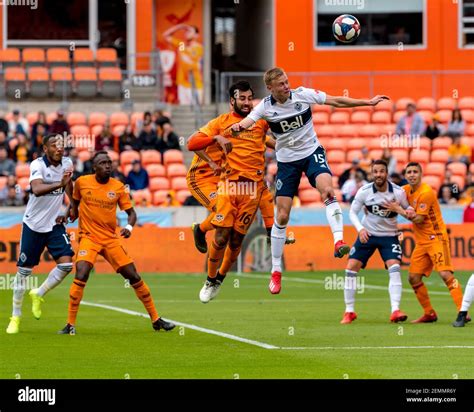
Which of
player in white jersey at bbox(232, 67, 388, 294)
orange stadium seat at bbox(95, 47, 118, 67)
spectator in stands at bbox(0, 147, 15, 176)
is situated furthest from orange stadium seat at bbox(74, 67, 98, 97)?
player in white jersey at bbox(232, 67, 388, 294)

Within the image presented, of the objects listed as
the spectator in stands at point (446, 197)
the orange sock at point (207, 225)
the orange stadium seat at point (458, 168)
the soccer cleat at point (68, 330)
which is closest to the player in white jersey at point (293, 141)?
the orange sock at point (207, 225)

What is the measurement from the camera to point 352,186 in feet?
108

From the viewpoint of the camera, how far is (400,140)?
36.2m

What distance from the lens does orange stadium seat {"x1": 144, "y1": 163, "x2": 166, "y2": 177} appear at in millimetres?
34844

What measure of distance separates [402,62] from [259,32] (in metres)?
4.33

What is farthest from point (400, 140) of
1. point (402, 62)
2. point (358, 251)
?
point (358, 251)

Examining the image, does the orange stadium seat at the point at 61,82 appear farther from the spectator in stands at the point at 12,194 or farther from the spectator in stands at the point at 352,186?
the spectator in stands at the point at 352,186

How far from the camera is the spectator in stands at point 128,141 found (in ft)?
115

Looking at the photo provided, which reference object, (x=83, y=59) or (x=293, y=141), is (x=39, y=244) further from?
(x=83, y=59)

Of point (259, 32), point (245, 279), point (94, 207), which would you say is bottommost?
point (245, 279)

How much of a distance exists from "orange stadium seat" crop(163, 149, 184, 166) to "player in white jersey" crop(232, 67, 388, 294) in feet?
58.5

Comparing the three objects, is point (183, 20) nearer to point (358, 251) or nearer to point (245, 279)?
point (245, 279)

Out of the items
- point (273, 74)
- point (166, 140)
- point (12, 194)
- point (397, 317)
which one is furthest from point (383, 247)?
point (166, 140)

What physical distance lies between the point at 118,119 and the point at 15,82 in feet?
10.5
